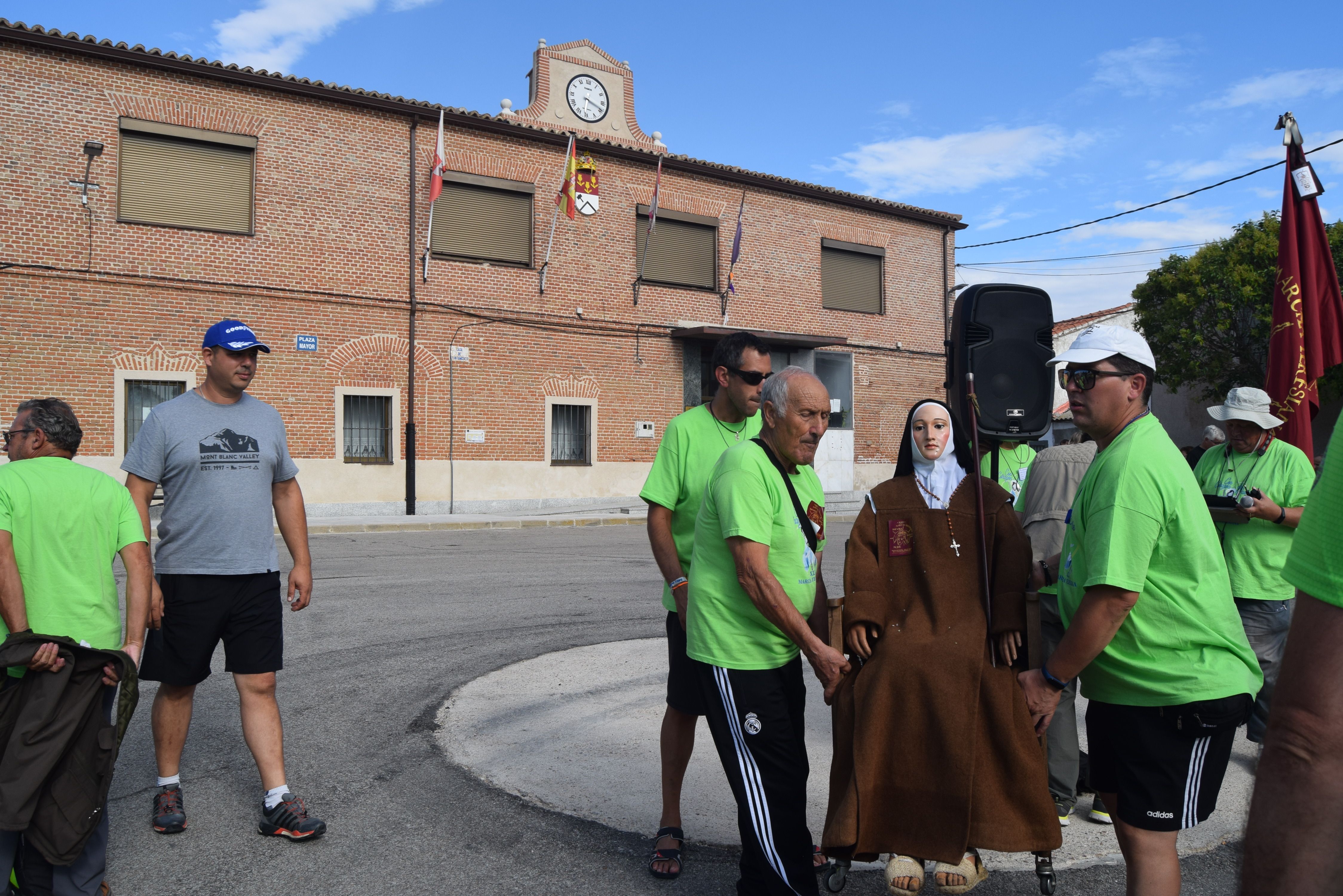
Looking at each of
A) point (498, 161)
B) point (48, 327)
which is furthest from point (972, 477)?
point (498, 161)

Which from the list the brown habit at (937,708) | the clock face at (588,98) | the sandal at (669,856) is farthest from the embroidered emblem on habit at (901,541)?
the clock face at (588,98)

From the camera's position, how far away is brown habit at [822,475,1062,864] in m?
2.99

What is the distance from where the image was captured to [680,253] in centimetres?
2305

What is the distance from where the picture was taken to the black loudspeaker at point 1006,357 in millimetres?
4262

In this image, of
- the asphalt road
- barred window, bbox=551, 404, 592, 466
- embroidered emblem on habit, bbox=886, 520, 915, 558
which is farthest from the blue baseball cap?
barred window, bbox=551, 404, 592, 466

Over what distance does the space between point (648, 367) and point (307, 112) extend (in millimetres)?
8796

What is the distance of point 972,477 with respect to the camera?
3.15 metres

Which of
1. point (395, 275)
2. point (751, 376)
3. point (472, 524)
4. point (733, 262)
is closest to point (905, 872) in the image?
point (751, 376)

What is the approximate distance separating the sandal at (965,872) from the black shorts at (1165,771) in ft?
1.82

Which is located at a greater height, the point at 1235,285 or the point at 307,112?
the point at 307,112

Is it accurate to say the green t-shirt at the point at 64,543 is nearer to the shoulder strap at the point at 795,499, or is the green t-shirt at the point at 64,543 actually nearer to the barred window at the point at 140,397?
the shoulder strap at the point at 795,499

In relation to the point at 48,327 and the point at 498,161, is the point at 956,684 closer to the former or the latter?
the point at 48,327

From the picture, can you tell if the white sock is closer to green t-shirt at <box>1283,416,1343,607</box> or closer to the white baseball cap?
the white baseball cap

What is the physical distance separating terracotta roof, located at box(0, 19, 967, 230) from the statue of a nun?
18310 millimetres
